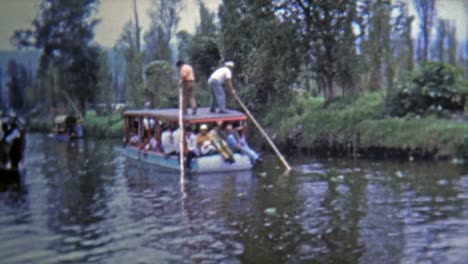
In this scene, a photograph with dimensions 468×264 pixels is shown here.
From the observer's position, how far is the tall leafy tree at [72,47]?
1666 inches

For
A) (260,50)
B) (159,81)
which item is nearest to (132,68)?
(159,81)

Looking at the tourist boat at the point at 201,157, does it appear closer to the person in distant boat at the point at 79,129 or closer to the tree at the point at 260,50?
the tree at the point at 260,50

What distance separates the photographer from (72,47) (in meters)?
44.5

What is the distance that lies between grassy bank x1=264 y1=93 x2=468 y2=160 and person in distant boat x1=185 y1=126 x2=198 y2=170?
5.69 m

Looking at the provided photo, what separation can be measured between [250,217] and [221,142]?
6.36 m

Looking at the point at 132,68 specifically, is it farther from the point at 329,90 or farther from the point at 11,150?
the point at 11,150

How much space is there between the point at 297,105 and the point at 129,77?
19.6m

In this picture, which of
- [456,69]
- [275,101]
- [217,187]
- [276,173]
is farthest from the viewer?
[275,101]

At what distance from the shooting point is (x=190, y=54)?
3127 centimetres

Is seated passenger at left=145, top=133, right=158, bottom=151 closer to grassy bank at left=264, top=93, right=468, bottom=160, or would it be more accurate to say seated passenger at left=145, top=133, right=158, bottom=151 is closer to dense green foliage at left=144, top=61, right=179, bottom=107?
grassy bank at left=264, top=93, right=468, bottom=160

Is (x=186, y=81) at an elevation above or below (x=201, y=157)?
above

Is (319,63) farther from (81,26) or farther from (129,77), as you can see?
(81,26)

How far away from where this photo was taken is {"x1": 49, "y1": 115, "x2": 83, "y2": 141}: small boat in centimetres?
4044

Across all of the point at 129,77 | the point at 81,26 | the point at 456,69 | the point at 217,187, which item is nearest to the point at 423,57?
the point at 456,69
